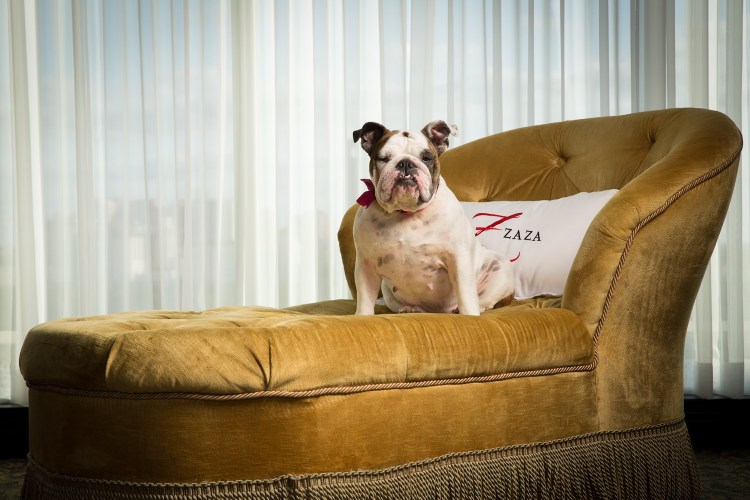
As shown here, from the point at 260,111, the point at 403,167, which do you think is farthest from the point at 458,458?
the point at 260,111

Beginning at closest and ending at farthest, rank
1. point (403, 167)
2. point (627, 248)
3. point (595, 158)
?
1. point (627, 248)
2. point (403, 167)
3. point (595, 158)

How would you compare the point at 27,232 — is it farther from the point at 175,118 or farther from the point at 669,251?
the point at 669,251

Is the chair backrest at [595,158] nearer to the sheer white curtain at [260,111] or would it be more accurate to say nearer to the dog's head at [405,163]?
the dog's head at [405,163]

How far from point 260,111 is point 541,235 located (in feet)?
5.18

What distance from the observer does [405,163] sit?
6.34ft

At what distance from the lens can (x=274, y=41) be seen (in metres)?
3.39

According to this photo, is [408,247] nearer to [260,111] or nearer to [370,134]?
[370,134]

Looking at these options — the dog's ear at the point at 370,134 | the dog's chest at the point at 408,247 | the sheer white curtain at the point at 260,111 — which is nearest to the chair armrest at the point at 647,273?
the dog's chest at the point at 408,247

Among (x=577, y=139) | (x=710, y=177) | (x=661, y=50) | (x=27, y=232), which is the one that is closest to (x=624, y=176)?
(x=577, y=139)

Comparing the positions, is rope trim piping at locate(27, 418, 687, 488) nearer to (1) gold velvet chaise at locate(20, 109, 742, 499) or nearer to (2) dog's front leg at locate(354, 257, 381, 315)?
(1) gold velvet chaise at locate(20, 109, 742, 499)

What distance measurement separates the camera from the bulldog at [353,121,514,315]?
1.94 m

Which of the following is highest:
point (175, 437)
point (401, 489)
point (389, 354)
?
point (389, 354)

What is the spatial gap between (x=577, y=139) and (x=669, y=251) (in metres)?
0.87

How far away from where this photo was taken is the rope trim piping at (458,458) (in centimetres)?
140
